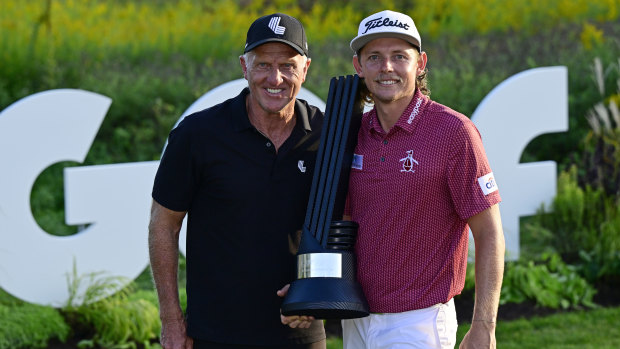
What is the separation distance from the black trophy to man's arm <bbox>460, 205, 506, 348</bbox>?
0.43 meters

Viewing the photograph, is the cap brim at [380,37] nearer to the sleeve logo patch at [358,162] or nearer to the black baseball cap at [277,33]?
the black baseball cap at [277,33]

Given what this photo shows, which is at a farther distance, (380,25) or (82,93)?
(82,93)

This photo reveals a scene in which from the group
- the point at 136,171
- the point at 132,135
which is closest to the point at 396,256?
the point at 136,171

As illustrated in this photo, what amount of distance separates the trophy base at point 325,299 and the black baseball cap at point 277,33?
0.99 metres

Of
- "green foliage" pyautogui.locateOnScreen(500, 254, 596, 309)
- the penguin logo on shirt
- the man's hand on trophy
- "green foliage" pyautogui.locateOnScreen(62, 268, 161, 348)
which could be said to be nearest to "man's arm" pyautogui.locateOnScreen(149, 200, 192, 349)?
the man's hand on trophy

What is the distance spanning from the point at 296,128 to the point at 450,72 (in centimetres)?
686

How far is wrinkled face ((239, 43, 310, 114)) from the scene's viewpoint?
3908 mm

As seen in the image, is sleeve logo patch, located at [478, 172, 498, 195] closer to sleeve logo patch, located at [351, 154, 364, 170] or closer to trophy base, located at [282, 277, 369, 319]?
sleeve logo patch, located at [351, 154, 364, 170]

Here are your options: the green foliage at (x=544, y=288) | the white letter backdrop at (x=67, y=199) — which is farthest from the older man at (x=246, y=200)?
the green foliage at (x=544, y=288)

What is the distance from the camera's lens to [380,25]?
372 cm

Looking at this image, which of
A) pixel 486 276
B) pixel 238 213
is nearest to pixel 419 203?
pixel 486 276

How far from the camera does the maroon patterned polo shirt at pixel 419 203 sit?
364 centimetres

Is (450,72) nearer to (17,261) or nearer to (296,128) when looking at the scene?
(17,261)

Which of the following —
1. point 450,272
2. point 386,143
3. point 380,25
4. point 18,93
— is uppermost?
point 18,93
